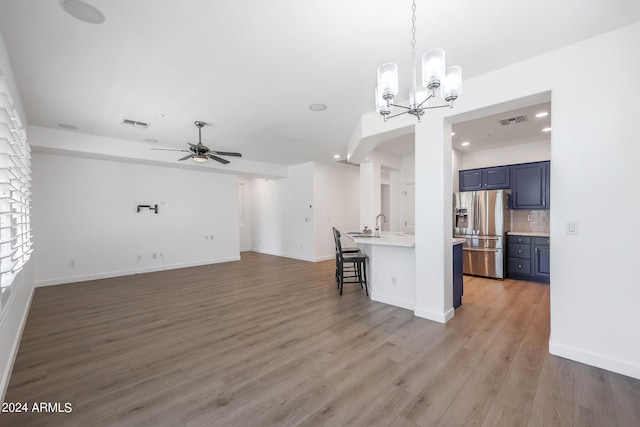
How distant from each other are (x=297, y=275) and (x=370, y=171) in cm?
273

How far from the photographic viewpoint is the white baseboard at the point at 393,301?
11.9ft

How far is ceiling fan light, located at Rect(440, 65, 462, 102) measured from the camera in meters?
1.93

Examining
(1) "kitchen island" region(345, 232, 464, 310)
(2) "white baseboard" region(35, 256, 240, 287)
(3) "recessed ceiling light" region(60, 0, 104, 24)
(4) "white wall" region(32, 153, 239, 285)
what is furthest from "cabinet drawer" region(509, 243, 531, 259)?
(2) "white baseboard" region(35, 256, 240, 287)

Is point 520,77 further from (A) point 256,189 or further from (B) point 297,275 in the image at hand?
(A) point 256,189

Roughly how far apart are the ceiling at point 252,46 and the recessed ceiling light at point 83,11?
0.22 ft

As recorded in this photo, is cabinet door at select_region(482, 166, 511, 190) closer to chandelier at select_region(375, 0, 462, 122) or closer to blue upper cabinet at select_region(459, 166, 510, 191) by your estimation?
blue upper cabinet at select_region(459, 166, 510, 191)

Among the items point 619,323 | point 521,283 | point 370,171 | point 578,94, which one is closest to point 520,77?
point 578,94

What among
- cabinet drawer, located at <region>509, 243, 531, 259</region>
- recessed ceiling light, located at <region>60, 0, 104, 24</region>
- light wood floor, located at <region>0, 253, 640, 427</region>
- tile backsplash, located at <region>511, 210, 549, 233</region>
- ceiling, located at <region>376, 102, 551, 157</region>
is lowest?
light wood floor, located at <region>0, 253, 640, 427</region>

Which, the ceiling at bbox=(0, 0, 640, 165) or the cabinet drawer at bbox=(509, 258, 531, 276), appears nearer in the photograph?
the ceiling at bbox=(0, 0, 640, 165)

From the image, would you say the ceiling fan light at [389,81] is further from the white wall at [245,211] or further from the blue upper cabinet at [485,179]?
the white wall at [245,211]

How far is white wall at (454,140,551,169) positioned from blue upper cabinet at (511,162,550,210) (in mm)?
398

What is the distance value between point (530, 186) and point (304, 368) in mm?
5465

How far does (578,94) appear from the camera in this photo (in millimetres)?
2359

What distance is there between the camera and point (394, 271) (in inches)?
151
